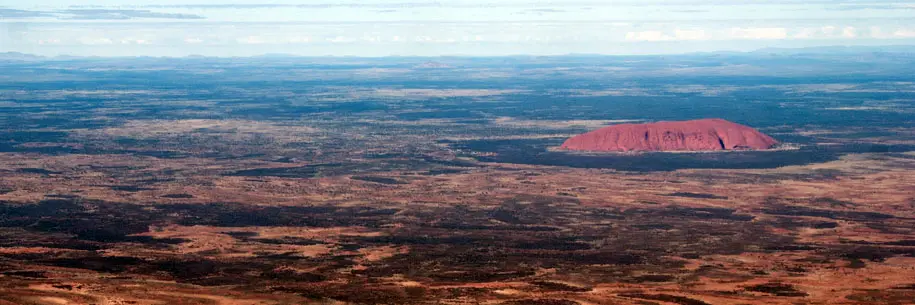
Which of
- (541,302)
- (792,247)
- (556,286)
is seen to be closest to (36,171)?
(556,286)

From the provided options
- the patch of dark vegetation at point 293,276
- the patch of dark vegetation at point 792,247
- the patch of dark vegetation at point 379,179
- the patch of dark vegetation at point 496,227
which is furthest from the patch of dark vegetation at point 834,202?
the patch of dark vegetation at point 293,276

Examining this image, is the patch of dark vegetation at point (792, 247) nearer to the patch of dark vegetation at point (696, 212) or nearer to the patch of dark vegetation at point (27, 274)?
the patch of dark vegetation at point (696, 212)

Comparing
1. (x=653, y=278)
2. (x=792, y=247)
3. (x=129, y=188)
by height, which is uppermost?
(x=129, y=188)

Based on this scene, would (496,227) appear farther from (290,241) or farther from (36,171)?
(36,171)

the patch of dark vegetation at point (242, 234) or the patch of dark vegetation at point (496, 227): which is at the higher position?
the patch of dark vegetation at point (496, 227)

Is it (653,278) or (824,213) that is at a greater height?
(824,213)

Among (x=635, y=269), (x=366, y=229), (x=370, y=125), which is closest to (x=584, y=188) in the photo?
(x=366, y=229)

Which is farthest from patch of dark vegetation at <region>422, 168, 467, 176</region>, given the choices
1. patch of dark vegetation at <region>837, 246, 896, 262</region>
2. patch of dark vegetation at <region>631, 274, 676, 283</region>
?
patch of dark vegetation at <region>631, 274, 676, 283</region>
